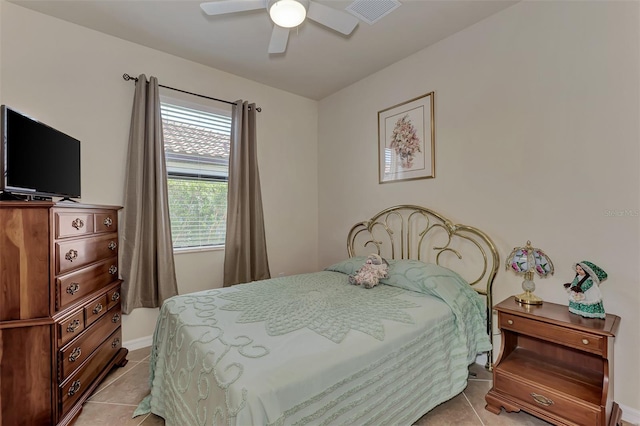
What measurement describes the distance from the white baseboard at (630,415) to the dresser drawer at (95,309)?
339 cm

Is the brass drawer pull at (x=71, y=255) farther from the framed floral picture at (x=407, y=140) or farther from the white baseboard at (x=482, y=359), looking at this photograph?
the framed floral picture at (x=407, y=140)

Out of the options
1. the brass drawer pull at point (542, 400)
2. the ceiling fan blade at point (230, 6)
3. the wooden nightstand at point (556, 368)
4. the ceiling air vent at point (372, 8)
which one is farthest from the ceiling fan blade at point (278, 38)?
the brass drawer pull at point (542, 400)

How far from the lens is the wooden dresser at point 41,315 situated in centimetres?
148

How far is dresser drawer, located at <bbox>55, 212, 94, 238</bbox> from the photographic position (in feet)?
5.41

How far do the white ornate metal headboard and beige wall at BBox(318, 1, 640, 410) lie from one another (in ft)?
0.28

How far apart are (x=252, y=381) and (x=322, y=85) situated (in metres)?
3.26

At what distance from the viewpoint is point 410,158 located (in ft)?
9.14

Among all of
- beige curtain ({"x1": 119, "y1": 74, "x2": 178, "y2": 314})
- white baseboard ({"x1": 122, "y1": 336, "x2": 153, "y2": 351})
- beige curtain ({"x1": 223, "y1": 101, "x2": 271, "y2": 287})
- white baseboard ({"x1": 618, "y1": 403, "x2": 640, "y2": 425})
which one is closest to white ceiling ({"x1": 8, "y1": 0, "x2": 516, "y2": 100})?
beige curtain ({"x1": 119, "y1": 74, "x2": 178, "y2": 314})

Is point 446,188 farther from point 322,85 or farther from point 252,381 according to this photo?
point 252,381

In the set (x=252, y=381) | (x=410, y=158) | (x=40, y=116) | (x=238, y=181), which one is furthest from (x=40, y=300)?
(x=410, y=158)

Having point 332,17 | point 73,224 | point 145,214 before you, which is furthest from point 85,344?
point 332,17

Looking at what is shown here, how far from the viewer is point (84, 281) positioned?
6.22 feet

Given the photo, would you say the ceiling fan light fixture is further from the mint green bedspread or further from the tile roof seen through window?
the mint green bedspread

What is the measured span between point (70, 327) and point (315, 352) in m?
1.56
